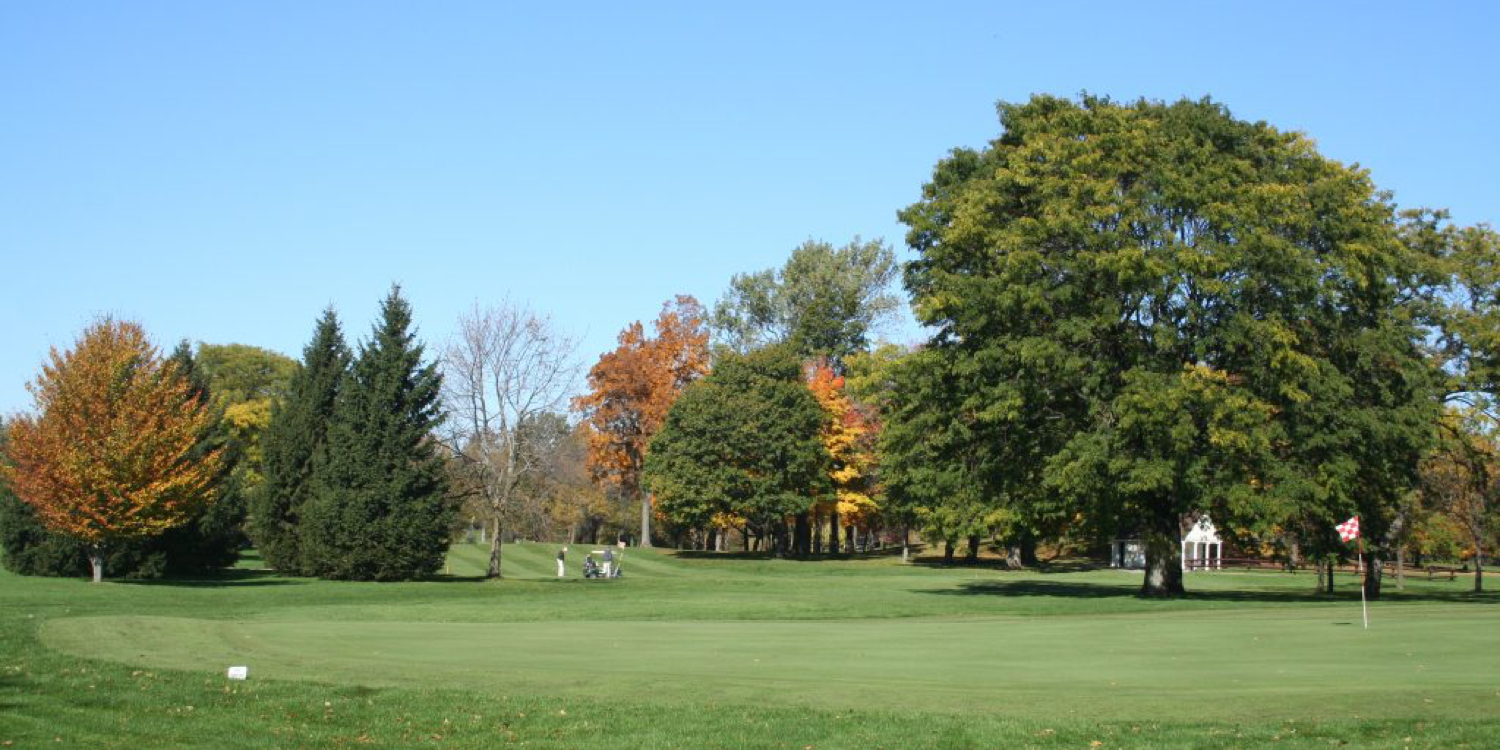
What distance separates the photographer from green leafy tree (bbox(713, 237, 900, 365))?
93.7 metres

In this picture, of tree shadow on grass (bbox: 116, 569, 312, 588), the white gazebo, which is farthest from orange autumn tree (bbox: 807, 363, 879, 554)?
tree shadow on grass (bbox: 116, 569, 312, 588)

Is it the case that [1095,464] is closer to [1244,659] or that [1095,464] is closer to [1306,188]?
[1306,188]

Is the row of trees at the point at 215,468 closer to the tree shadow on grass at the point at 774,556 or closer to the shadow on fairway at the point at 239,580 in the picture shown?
the shadow on fairway at the point at 239,580

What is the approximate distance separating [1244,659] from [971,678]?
5.24 metres

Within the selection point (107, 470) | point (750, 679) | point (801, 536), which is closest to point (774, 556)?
point (801, 536)

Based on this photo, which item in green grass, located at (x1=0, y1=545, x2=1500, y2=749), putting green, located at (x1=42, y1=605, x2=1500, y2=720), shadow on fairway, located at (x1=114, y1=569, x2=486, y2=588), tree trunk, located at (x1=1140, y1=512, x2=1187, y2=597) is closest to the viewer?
green grass, located at (x1=0, y1=545, x2=1500, y2=749)

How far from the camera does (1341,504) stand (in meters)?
38.7

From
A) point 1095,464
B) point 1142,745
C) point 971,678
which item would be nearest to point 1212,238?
point 1095,464

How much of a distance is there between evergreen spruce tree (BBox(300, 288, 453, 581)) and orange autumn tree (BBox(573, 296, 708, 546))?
30469 mm

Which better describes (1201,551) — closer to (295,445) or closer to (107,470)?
(295,445)

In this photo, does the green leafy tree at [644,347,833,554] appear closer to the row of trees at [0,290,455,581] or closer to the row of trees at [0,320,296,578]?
the row of trees at [0,290,455,581]

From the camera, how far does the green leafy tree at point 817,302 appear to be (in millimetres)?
93688

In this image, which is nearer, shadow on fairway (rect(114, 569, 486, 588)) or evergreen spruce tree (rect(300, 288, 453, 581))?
shadow on fairway (rect(114, 569, 486, 588))

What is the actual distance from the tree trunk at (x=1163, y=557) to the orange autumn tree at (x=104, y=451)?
33.7m
